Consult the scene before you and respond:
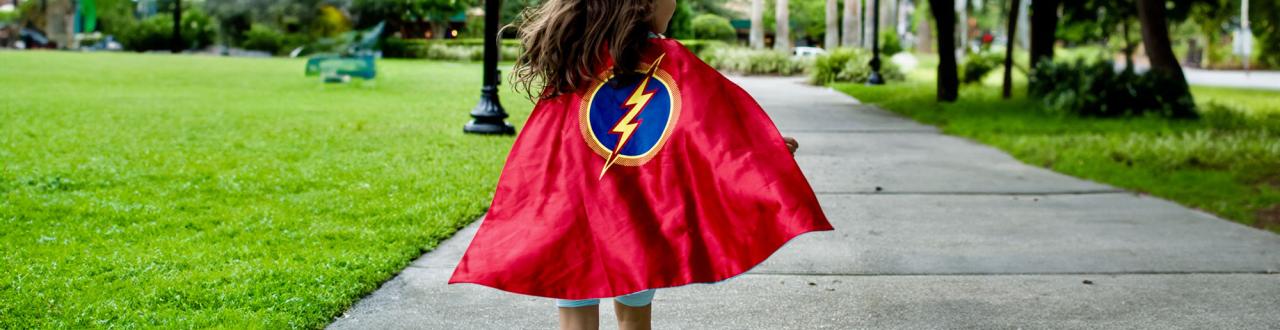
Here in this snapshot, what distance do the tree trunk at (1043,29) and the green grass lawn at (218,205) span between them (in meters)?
10.6

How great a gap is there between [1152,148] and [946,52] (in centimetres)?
956

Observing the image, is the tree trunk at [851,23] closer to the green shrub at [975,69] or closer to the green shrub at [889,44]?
the green shrub at [889,44]

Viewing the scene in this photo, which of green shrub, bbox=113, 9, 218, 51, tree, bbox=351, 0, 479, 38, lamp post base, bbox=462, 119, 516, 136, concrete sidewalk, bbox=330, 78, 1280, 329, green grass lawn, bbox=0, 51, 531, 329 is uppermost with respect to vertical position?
tree, bbox=351, 0, 479, 38

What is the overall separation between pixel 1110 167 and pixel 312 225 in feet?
22.0

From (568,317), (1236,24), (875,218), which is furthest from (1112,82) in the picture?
(1236,24)

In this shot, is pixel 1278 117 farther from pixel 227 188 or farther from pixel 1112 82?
pixel 227 188

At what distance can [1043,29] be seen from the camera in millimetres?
22141

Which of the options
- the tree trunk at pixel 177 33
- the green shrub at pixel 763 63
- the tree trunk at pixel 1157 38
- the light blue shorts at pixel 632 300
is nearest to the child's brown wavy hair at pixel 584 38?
the light blue shorts at pixel 632 300

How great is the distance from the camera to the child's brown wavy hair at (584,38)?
10.1 ft

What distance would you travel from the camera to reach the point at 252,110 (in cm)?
1584

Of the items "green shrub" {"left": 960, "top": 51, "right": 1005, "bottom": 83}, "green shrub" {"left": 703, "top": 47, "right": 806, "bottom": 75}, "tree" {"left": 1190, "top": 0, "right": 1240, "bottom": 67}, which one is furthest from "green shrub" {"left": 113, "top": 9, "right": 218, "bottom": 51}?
"tree" {"left": 1190, "top": 0, "right": 1240, "bottom": 67}

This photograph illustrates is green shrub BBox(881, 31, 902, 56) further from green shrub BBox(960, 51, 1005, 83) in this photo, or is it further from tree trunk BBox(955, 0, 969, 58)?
green shrub BBox(960, 51, 1005, 83)

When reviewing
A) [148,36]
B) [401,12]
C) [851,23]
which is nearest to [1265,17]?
[851,23]

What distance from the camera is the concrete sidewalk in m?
4.75
